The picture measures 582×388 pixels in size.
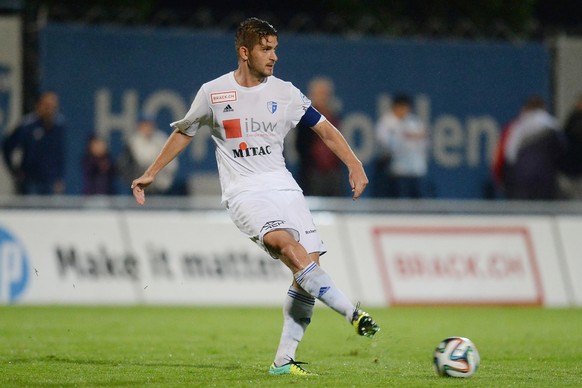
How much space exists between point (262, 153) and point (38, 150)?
1082cm

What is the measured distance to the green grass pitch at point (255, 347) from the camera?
26.6 ft

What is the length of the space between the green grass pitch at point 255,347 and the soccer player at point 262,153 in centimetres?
75

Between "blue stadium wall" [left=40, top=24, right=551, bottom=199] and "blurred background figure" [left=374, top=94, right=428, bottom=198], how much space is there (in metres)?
0.64

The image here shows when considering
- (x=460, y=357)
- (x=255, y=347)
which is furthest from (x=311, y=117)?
(x=255, y=347)

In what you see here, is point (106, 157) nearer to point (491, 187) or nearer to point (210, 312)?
point (210, 312)

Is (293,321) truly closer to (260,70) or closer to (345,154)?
(345,154)

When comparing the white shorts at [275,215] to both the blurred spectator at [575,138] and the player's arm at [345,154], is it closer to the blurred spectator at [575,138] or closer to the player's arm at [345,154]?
the player's arm at [345,154]

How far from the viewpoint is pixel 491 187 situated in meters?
21.1

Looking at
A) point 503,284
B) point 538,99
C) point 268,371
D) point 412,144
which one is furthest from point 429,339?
point 538,99

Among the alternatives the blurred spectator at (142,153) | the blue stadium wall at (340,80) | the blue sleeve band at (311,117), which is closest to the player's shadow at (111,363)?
the blue sleeve band at (311,117)

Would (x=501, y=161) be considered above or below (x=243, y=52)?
below

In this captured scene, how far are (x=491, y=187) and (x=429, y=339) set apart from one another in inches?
A: 378

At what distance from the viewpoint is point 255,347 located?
1081 cm

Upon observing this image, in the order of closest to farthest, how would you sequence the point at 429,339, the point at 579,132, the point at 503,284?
the point at 429,339 < the point at 503,284 < the point at 579,132
